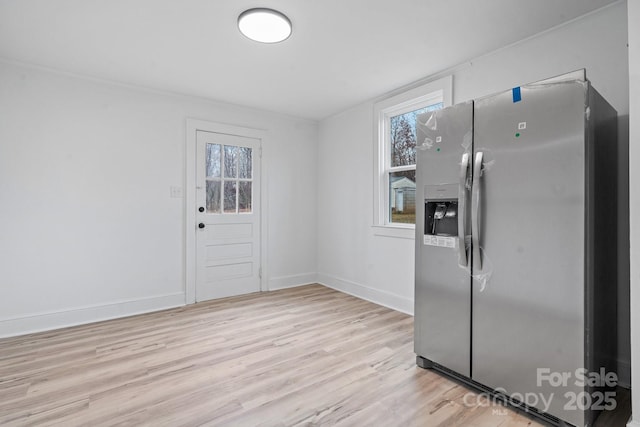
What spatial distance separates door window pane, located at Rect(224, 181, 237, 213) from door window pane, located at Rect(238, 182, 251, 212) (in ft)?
0.23

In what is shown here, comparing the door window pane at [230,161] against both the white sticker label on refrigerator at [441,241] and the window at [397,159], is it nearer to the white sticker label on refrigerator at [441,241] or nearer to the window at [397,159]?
the window at [397,159]

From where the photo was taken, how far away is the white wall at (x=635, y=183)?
1.51 meters

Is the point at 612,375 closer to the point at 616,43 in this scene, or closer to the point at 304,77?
the point at 616,43

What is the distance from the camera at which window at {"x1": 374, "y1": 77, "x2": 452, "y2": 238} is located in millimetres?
3486

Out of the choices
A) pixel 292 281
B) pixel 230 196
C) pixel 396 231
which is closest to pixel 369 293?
pixel 396 231

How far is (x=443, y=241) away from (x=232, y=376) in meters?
1.68

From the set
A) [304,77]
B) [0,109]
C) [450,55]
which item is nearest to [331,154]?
[304,77]

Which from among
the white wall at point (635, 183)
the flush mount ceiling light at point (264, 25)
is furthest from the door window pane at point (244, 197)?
the white wall at point (635, 183)

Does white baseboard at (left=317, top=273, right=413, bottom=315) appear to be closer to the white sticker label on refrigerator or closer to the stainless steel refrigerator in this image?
the stainless steel refrigerator

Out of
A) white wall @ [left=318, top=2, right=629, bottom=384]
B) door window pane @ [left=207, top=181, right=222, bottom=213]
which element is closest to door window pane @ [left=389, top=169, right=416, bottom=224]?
white wall @ [left=318, top=2, right=629, bottom=384]

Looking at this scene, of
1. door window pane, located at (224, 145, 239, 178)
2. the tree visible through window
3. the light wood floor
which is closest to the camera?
the light wood floor

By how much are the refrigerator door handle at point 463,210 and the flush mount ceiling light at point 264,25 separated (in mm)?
1522

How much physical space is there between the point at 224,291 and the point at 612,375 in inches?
144

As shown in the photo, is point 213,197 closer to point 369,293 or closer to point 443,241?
point 369,293
